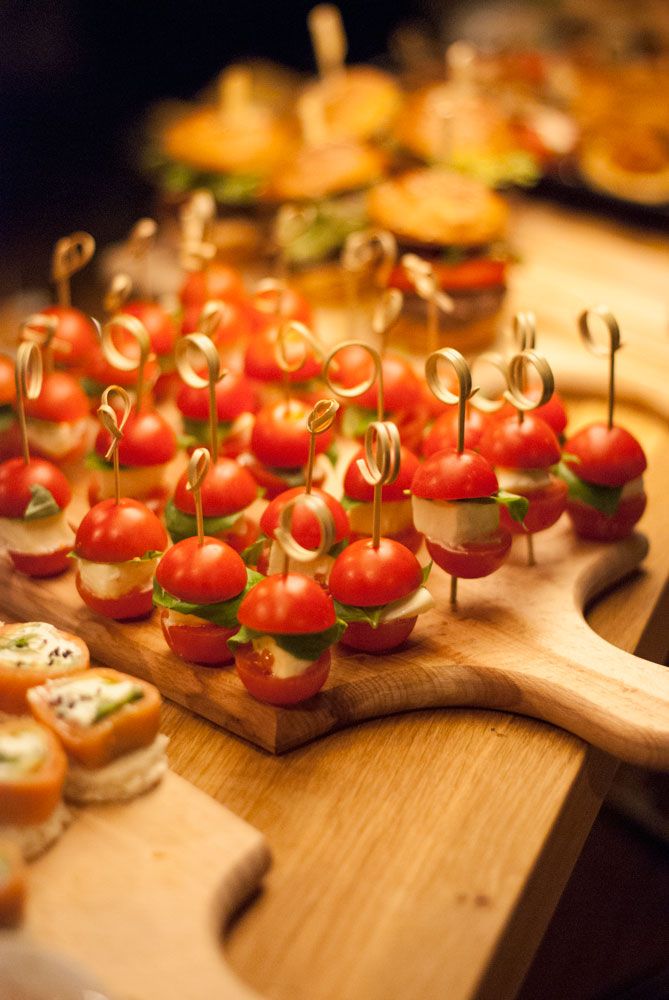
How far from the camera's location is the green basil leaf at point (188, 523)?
6.68 ft

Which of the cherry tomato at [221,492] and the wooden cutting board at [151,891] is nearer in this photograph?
the wooden cutting board at [151,891]

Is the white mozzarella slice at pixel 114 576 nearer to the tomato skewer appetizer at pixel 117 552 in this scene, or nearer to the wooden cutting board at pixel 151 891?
the tomato skewer appetizer at pixel 117 552

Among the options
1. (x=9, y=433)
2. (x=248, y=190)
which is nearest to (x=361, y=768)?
(x=9, y=433)

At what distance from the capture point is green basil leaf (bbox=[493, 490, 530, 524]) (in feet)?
6.25

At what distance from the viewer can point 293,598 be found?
5.49 feet

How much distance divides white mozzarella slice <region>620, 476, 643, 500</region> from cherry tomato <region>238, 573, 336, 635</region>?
2.39 feet

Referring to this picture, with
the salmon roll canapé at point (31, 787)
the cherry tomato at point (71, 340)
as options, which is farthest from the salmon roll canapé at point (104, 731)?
the cherry tomato at point (71, 340)

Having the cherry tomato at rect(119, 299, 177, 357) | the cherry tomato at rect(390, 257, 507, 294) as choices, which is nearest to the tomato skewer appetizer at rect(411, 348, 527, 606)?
the cherry tomato at rect(119, 299, 177, 357)

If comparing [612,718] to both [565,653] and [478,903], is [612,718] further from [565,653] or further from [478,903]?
[478,903]

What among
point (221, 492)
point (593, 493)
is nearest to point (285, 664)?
point (221, 492)

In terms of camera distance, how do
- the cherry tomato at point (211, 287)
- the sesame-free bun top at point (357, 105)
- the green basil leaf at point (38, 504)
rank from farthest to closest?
1. the sesame-free bun top at point (357, 105)
2. the cherry tomato at point (211, 287)
3. the green basil leaf at point (38, 504)

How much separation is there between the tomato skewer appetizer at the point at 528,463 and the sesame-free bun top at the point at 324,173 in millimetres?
1588

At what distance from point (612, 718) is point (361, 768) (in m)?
0.37

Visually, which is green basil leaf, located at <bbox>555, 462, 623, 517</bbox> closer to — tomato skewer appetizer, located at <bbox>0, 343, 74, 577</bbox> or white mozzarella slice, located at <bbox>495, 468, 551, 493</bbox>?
white mozzarella slice, located at <bbox>495, 468, 551, 493</bbox>
